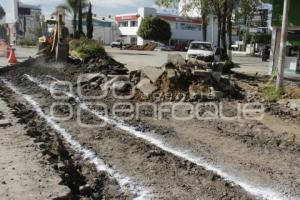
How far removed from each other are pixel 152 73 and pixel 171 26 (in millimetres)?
83300

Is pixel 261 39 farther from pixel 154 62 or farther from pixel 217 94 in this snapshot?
pixel 217 94

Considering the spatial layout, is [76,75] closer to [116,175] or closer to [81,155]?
[81,155]

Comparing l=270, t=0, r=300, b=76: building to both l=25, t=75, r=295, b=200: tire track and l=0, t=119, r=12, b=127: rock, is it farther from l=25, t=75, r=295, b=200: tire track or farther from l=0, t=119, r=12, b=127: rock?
l=0, t=119, r=12, b=127: rock

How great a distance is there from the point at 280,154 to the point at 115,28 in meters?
111

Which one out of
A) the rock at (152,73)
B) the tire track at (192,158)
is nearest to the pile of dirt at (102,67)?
the rock at (152,73)

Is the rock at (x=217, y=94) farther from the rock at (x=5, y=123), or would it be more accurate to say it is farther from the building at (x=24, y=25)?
the building at (x=24, y=25)

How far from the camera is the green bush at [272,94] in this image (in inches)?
611

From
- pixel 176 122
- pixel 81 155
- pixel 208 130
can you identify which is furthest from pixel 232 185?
pixel 176 122

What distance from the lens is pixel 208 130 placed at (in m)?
11.0

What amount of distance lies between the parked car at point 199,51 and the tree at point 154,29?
58.3 metres

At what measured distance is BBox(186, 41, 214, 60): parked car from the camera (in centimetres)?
2905

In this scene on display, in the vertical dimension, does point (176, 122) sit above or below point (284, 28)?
below

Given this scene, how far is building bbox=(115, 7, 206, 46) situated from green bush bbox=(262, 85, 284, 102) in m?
77.8

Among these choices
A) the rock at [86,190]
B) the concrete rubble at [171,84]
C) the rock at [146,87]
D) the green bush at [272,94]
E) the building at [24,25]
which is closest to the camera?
the rock at [86,190]
